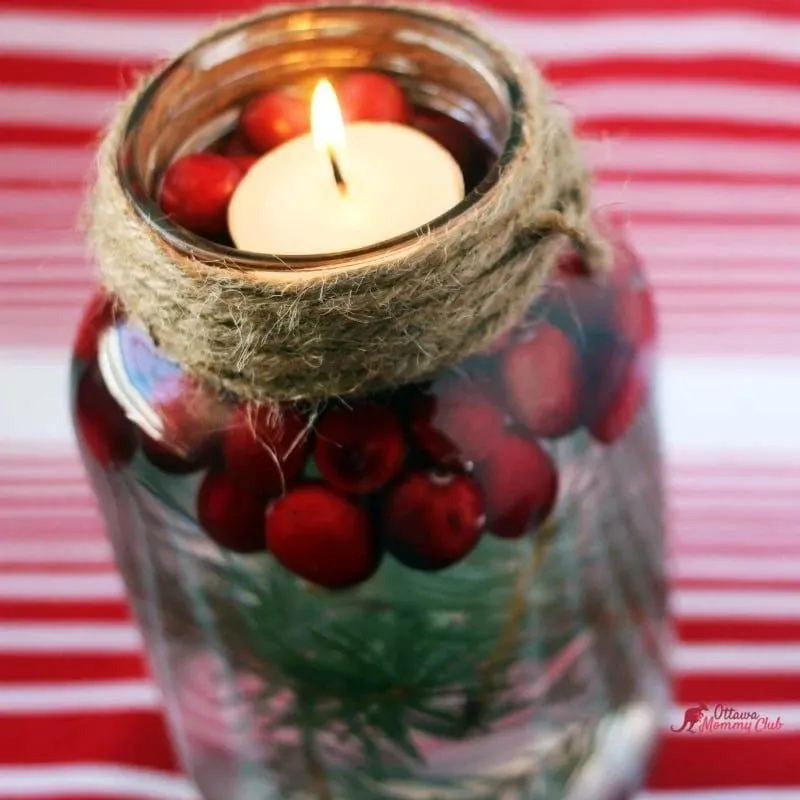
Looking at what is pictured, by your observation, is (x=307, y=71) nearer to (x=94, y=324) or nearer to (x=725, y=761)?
(x=94, y=324)

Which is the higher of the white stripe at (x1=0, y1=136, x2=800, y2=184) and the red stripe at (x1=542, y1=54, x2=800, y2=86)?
the red stripe at (x1=542, y1=54, x2=800, y2=86)

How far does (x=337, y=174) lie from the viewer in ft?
1.07

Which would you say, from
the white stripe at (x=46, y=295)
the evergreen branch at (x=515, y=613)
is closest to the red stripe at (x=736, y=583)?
the evergreen branch at (x=515, y=613)

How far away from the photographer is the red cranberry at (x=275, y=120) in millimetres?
374

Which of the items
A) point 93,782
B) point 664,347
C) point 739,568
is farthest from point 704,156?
point 93,782

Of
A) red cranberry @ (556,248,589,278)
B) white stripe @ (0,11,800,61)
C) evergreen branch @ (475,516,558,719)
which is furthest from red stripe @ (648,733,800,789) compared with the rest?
white stripe @ (0,11,800,61)

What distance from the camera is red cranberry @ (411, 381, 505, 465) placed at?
1.06 feet

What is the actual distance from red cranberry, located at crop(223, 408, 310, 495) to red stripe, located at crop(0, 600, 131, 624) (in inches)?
9.0

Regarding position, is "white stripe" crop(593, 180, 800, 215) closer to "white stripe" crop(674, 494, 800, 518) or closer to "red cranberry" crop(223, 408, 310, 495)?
"white stripe" crop(674, 494, 800, 518)

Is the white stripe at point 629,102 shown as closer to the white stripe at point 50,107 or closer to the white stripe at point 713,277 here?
the white stripe at point 50,107

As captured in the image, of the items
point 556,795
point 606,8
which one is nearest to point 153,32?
point 606,8

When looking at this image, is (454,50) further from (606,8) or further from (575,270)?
(606,8)

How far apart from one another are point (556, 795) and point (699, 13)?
0.48 metres

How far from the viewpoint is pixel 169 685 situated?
1.43 feet
